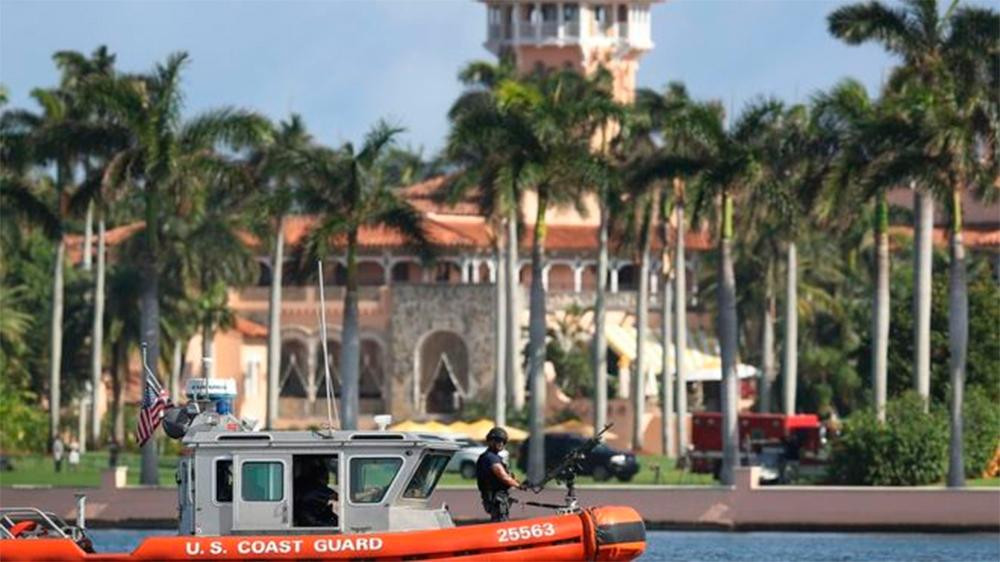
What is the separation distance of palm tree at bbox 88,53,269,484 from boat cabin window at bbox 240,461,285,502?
34796 millimetres

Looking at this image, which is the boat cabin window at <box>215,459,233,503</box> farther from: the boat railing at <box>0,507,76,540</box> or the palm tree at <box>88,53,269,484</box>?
the palm tree at <box>88,53,269,484</box>

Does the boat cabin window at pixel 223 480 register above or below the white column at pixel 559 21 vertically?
below

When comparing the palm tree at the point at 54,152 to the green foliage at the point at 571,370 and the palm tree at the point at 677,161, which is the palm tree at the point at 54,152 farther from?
the green foliage at the point at 571,370

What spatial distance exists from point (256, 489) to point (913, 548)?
25.1 meters

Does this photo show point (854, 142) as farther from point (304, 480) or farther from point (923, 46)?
point (304, 480)

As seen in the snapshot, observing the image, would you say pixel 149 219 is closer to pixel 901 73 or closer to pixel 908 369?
pixel 901 73

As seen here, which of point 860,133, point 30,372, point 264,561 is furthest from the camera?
point 30,372

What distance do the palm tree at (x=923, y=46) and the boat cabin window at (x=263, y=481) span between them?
36098mm

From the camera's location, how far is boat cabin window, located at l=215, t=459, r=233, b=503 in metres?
37.2

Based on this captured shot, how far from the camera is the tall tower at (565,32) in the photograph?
5320 inches

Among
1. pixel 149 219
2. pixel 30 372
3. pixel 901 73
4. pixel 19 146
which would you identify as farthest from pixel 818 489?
pixel 30 372

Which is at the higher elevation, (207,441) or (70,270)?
(70,270)

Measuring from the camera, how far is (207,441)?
37.2m

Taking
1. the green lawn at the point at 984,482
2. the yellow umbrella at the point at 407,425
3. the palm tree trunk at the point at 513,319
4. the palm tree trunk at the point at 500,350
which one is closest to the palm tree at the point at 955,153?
the green lawn at the point at 984,482
